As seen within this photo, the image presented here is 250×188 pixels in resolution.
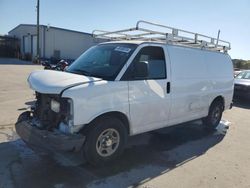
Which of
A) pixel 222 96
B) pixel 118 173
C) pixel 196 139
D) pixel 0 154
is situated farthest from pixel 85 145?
pixel 222 96

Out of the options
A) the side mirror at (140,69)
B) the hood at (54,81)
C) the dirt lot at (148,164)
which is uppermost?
the side mirror at (140,69)

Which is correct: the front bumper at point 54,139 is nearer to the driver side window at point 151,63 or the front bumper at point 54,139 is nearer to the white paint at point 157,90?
the white paint at point 157,90

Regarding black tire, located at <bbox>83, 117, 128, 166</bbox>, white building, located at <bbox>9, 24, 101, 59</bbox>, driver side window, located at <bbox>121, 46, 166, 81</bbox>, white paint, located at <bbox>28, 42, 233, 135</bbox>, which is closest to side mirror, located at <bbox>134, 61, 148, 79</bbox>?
driver side window, located at <bbox>121, 46, 166, 81</bbox>

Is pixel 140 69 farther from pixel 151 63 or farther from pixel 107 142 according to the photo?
pixel 107 142

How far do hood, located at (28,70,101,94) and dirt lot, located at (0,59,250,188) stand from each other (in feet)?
4.22

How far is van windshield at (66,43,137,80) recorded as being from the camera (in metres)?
4.72

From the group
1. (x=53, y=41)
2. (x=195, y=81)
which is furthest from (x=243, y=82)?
(x=53, y=41)

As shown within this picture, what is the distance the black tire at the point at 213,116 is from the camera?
7.26 metres

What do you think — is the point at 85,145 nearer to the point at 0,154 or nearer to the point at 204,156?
the point at 0,154

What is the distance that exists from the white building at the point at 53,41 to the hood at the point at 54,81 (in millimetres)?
34076

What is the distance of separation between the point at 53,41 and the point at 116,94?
116 feet

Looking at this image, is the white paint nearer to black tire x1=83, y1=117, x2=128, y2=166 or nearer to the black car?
black tire x1=83, y1=117, x2=128, y2=166

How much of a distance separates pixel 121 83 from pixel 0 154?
2458 mm

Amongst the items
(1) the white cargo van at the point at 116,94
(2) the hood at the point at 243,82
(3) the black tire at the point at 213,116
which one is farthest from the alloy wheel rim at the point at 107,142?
(2) the hood at the point at 243,82
